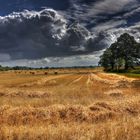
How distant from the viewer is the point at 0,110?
18.8 m

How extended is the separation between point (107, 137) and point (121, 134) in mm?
687

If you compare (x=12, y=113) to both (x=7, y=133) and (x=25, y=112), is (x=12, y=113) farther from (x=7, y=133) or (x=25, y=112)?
(x=7, y=133)

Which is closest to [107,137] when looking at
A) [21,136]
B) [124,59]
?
[21,136]

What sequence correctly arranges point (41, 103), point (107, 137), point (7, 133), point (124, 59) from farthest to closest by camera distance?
point (124, 59) → point (41, 103) → point (7, 133) → point (107, 137)

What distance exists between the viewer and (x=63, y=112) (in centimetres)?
1856

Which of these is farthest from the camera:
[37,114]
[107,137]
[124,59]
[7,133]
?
[124,59]

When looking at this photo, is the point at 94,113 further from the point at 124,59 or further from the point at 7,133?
the point at 124,59

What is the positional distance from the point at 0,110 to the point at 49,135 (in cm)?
706

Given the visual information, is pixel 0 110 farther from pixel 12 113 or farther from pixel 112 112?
pixel 112 112

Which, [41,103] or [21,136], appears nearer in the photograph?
[21,136]

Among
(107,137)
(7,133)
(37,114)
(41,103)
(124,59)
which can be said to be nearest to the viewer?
(107,137)

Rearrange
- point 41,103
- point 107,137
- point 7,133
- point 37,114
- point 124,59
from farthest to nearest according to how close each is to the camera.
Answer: point 124,59 < point 41,103 < point 37,114 < point 7,133 < point 107,137

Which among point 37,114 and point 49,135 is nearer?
point 49,135

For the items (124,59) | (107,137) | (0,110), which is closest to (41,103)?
(0,110)
